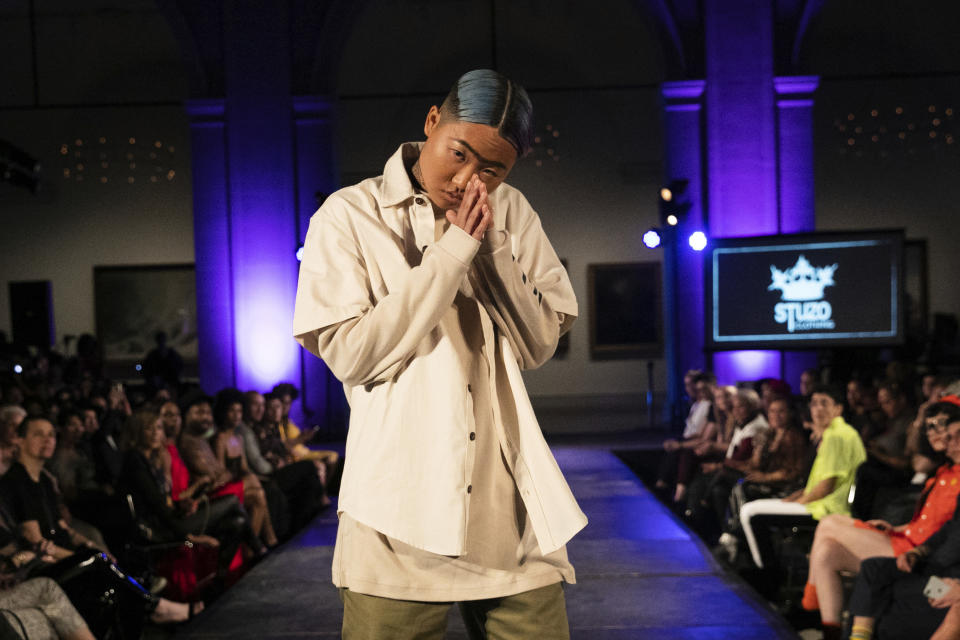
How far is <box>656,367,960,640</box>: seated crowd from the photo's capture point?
4.35 meters

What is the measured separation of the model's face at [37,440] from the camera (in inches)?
196

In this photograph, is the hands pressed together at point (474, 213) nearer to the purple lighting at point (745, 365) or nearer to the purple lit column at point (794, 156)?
the purple lighting at point (745, 365)

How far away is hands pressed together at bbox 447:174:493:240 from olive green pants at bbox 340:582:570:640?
1.93 ft

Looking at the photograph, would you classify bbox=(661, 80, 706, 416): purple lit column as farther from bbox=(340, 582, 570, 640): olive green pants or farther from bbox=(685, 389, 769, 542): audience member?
bbox=(340, 582, 570, 640): olive green pants

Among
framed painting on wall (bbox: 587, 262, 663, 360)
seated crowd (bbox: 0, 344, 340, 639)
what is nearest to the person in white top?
seated crowd (bbox: 0, 344, 340, 639)

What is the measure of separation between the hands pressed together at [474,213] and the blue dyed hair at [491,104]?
11 centimetres

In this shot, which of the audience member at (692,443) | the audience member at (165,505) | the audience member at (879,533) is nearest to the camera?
the audience member at (879,533)

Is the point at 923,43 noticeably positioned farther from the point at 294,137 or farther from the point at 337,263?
the point at 337,263

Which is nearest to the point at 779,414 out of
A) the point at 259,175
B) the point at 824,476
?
the point at 824,476

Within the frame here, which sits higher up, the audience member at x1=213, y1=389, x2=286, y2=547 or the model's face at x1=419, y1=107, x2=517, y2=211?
the model's face at x1=419, y1=107, x2=517, y2=211

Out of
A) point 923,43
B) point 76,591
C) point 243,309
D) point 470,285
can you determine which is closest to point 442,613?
point 470,285

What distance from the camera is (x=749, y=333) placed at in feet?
36.3


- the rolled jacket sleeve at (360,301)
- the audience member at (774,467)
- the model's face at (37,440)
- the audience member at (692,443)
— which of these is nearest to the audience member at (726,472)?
the audience member at (774,467)

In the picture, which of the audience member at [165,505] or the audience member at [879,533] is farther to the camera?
the audience member at [165,505]
